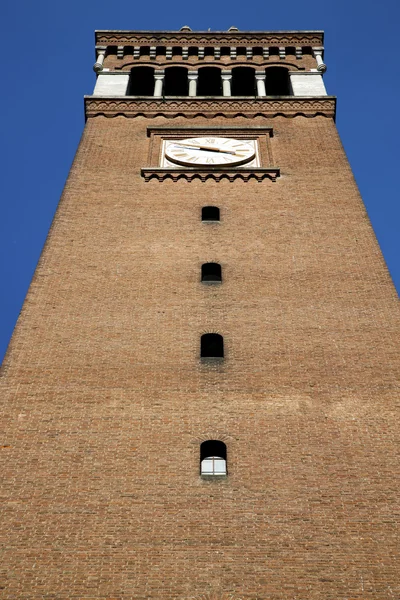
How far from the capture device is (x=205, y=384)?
1459 centimetres

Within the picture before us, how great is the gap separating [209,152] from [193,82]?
584 centimetres

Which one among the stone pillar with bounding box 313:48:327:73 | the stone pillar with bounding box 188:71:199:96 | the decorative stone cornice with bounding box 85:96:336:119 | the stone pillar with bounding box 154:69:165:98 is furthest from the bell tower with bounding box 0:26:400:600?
the stone pillar with bounding box 313:48:327:73

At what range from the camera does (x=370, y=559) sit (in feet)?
38.6

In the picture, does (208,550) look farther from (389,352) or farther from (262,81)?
(262,81)

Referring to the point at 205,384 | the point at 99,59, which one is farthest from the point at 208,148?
the point at 205,384

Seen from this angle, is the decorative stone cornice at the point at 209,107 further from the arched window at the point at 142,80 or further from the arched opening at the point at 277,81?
the arched window at the point at 142,80

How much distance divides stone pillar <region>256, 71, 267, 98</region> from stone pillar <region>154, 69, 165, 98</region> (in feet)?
9.14

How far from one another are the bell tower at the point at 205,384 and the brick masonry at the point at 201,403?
0.10ft

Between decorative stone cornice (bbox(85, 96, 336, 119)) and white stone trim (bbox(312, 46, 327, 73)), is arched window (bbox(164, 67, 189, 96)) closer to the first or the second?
decorative stone cornice (bbox(85, 96, 336, 119))

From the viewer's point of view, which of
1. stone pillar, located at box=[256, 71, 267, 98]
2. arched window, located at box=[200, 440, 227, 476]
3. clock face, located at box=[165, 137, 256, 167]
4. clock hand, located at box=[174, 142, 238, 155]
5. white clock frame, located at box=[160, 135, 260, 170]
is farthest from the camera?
stone pillar, located at box=[256, 71, 267, 98]

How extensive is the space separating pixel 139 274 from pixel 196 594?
7.31 meters

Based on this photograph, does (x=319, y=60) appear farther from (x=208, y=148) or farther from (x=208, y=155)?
(x=208, y=155)

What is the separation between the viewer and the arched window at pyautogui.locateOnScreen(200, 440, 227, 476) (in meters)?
13.3

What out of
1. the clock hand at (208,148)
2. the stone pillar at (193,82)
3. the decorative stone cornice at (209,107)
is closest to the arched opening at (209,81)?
the stone pillar at (193,82)
